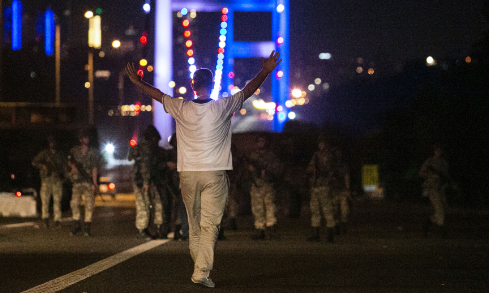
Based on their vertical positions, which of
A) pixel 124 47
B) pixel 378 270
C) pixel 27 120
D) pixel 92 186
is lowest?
pixel 378 270

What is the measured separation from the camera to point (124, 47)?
99812mm

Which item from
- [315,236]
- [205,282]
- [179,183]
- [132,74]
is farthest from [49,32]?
[205,282]

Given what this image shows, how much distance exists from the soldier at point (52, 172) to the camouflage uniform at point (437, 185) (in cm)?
690

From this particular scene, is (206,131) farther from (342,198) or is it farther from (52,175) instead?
(52,175)

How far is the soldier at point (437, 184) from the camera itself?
13385mm

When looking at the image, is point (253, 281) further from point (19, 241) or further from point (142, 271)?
point (19, 241)

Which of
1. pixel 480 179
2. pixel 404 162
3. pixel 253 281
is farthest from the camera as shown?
pixel 404 162

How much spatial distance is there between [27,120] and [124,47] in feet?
238

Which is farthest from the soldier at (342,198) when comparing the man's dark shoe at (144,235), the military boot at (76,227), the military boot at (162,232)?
the military boot at (76,227)

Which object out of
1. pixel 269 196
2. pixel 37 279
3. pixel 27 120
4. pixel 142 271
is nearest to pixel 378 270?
pixel 142 271

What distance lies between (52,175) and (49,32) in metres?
61.8

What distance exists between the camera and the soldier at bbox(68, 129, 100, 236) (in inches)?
513

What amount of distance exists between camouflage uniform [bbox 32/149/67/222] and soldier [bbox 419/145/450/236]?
6.89m

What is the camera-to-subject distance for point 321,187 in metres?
12.2
